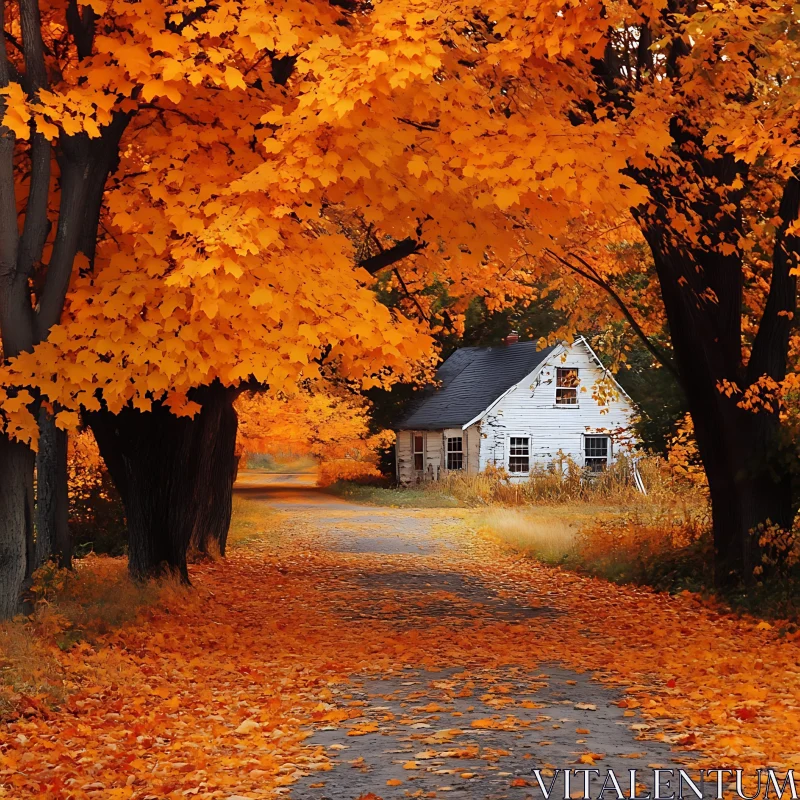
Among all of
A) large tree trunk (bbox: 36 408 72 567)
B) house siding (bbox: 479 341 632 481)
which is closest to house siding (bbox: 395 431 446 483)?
house siding (bbox: 479 341 632 481)

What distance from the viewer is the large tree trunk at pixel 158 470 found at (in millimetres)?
13469

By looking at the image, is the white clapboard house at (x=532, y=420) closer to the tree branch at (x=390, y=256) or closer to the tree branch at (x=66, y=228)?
the tree branch at (x=390, y=256)

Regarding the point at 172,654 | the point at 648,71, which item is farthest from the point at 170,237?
the point at 648,71

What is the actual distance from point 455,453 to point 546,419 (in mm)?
4081

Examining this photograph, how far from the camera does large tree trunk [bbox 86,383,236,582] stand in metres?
13.5

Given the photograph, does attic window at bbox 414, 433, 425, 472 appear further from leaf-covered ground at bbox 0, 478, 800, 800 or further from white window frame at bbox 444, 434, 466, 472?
leaf-covered ground at bbox 0, 478, 800, 800

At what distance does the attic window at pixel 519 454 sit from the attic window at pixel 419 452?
5.34 meters

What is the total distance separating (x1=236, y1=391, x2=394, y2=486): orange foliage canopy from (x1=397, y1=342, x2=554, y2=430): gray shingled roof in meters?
2.19

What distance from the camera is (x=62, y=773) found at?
6.18 metres

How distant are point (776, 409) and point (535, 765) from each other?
26.8ft

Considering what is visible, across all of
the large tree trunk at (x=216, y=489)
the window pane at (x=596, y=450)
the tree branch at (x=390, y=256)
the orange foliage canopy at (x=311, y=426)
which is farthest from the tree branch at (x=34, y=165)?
the window pane at (x=596, y=450)

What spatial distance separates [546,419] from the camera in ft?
148

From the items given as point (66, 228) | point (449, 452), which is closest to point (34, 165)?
point (66, 228)

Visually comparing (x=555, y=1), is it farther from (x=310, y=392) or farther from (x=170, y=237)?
(x=310, y=392)
